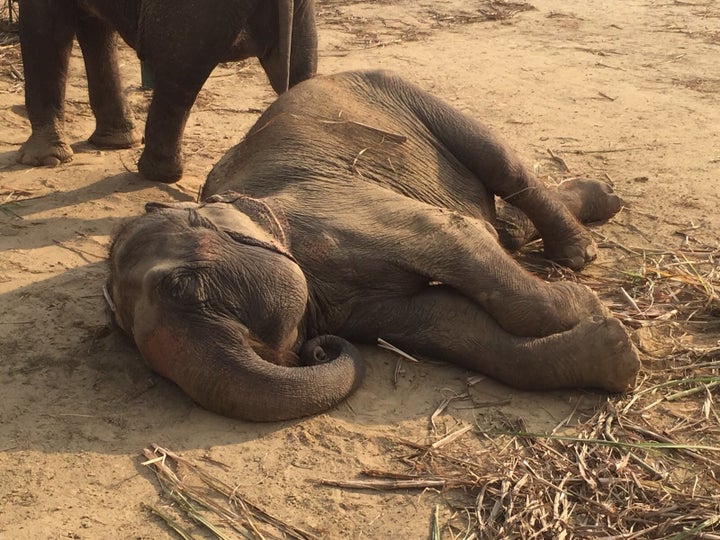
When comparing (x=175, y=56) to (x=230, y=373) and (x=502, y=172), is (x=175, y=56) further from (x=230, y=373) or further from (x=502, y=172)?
(x=230, y=373)

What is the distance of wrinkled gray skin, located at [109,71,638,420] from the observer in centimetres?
354

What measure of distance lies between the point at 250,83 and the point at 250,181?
461 cm

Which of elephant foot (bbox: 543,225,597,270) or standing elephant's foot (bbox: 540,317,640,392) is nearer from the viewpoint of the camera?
standing elephant's foot (bbox: 540,317,640,392)

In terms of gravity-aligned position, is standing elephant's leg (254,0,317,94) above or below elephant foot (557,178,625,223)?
above

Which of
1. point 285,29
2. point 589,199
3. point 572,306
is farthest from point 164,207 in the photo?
point 589,199

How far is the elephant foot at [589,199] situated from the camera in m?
→ 5.69

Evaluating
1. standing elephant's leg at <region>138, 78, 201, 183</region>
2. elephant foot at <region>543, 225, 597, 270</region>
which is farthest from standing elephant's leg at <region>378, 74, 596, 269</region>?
standing elephant's leg at <region>138, 78, 201, 183</region>

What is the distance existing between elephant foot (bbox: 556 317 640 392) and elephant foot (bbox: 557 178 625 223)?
182 centimetres

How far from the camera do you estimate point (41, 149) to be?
22.3ft

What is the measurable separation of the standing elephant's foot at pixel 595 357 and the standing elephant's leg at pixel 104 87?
168 inches

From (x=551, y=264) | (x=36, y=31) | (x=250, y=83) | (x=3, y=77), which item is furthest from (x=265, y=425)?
(x=3, y=77)

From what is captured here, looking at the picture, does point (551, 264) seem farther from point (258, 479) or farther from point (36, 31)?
point (36, 31)

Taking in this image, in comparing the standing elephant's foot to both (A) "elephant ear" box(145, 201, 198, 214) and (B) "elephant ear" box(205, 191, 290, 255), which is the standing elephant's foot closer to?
(B) "elephant ear" box(205, 191, 290, 255)

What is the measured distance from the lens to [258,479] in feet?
11.2
